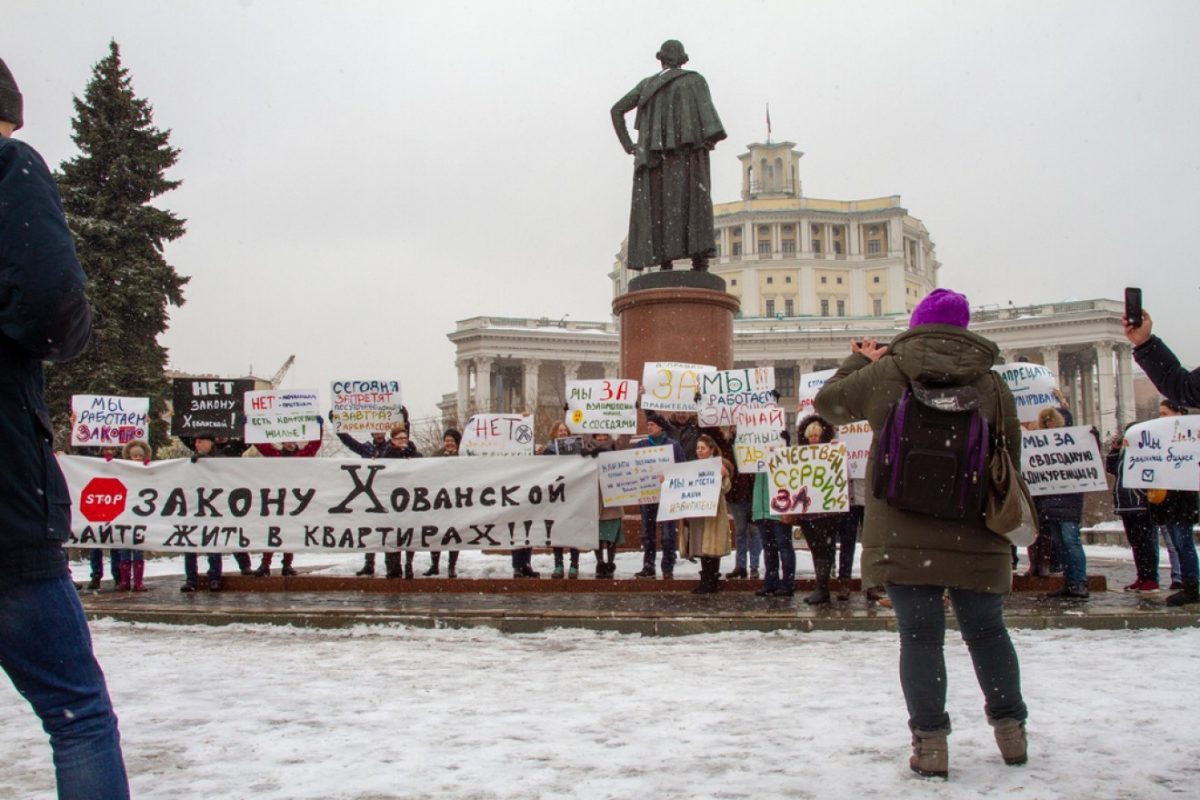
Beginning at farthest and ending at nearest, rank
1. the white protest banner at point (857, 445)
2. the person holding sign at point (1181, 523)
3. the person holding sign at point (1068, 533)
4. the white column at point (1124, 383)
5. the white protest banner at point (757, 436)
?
the white column at point (1124, 383) < the white protest banner at point (857, 445) < the white protest banner at point (757, 436) < the person holding sign at point (1068, 533) < the person holding sign at point (1181, 523)

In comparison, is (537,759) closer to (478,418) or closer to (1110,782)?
(1110,782)

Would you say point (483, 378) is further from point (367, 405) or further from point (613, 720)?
point (613, 720)

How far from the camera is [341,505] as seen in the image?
986 cm

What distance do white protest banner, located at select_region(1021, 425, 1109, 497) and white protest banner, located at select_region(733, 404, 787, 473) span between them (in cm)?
204

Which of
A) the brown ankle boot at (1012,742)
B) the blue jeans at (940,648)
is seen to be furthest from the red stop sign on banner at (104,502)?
the brown ankle boot at (1012,742)

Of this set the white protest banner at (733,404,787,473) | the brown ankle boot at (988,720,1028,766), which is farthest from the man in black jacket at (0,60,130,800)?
the white protest banner at (733,404,787,473)

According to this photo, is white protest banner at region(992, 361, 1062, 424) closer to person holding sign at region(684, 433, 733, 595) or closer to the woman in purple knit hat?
person holding sign at region(684, 433, 733, 595)

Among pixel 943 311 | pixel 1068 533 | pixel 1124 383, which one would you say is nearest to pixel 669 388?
pixel 1068 533

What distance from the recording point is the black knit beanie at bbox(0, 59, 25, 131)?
2545mm

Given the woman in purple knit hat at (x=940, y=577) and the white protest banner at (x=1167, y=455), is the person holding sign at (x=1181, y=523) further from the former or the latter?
the woman in purple knit hat at (x=940, y=577)

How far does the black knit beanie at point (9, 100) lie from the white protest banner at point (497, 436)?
864cm

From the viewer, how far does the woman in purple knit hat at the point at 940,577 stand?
3783mm

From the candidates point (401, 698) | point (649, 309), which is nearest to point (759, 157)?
point (649, 309)

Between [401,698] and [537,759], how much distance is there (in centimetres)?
141
